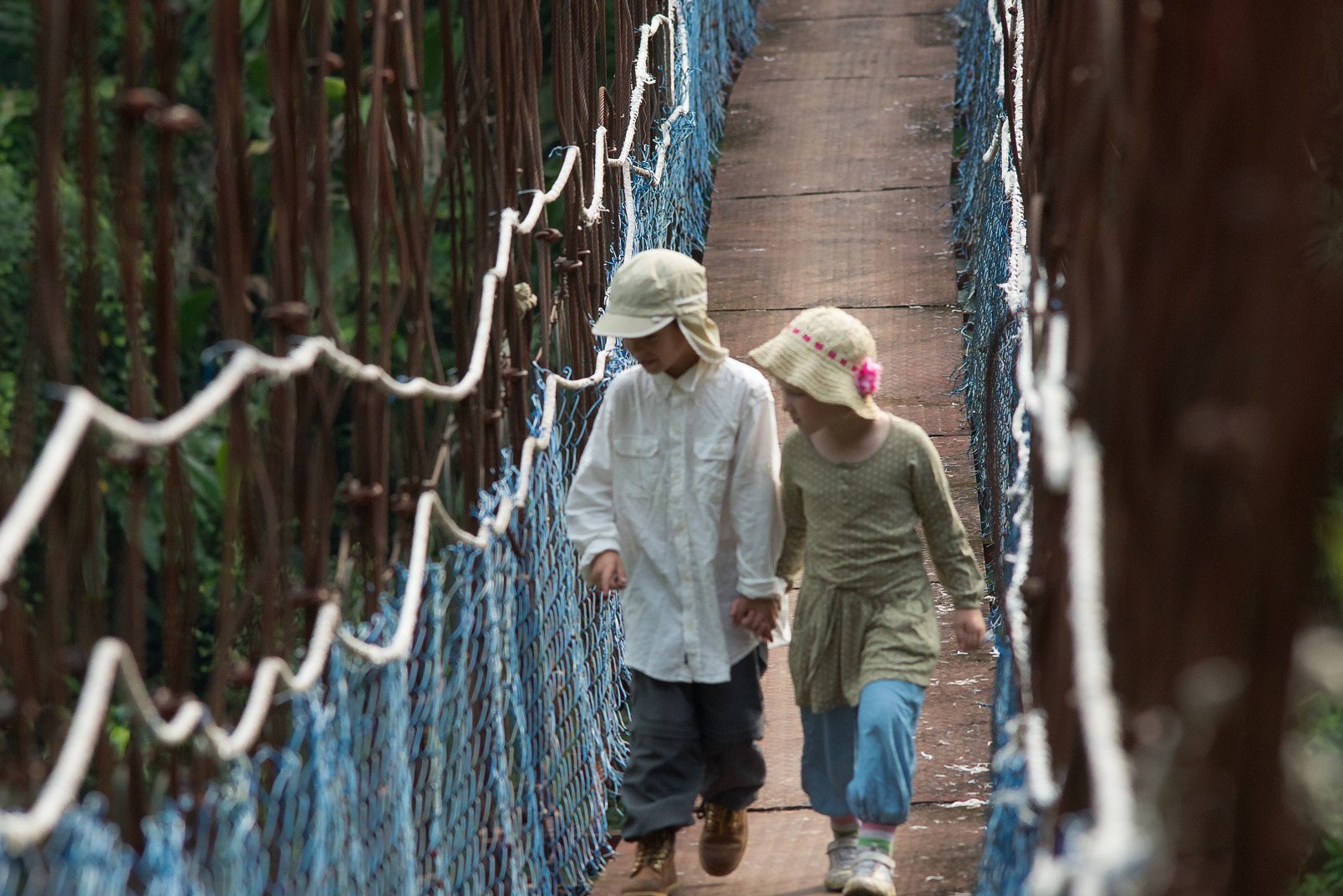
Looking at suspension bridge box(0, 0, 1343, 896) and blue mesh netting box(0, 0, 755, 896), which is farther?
blue mesh netting box(0, 0, 755, 896)

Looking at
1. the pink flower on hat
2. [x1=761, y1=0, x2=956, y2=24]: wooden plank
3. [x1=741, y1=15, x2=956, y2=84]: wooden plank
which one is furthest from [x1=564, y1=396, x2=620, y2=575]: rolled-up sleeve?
[x1=761, y1=0, x2=956, y2=24]: wooden plank

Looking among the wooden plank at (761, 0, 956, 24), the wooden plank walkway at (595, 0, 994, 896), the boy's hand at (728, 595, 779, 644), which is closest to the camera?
the boy's hand at (728, 595, 779, 644)

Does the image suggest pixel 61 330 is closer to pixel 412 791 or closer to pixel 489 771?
pixel 412 791

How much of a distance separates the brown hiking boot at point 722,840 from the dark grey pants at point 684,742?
47 mm

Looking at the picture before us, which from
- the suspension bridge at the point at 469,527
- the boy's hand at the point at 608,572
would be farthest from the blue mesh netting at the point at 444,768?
the boy's hand at the point at 608,572

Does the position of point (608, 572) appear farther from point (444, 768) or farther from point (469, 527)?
point (444, 768)

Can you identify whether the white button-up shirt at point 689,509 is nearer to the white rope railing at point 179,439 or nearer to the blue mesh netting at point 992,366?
the white rope railing at point 179,439

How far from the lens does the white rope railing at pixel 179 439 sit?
1.27 m

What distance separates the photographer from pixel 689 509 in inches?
110

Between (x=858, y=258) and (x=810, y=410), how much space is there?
287 centimetres

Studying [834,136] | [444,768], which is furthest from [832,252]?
[444,768]

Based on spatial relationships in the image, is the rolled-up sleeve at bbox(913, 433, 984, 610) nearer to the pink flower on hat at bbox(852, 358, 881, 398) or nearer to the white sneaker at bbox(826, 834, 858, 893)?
the pink flower on hat at bbox(852, 358, 881, 398)

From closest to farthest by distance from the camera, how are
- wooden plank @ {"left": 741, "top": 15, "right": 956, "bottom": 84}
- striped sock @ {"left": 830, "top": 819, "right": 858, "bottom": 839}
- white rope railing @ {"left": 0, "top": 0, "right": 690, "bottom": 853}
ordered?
1. white rope railing @ {"left": 0, "top": 0, "right": 690, "bottom": 853}
2. striped sock @ {"left": 830, "top": 819, "right": 858, "bottom": 839}
3. wooden plank @ {"left": 741, "top": 15, "right": 956, "bottom": 84}

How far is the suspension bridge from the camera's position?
3.45ft
